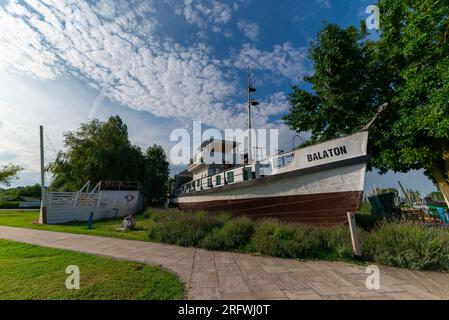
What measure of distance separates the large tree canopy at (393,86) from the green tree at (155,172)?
62.4 ft

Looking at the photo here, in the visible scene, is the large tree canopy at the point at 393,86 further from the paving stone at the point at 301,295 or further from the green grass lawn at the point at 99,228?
the green grass lawn at the point at 99,228

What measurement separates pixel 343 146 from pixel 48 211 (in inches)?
650

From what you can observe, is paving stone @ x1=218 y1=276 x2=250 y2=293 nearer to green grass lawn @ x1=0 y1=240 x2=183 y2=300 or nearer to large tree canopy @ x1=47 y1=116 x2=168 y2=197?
green grass lawn @ x1=0 y1=240 x2=183 y2=300

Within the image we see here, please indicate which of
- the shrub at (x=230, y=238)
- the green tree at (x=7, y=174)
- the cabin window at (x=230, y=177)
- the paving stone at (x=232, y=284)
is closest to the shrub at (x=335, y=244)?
the shrub at (x=230, y=238)

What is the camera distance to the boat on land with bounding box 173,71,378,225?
7257 millimetres

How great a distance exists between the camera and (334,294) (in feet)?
11.1

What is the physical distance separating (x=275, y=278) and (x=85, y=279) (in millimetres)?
3579

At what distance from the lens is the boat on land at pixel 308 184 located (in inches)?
286

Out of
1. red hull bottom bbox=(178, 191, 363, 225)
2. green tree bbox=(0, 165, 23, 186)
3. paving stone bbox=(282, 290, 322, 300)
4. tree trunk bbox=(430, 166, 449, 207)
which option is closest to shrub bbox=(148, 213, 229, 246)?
red hull bottom bbox=(178, 191, 363, 225)

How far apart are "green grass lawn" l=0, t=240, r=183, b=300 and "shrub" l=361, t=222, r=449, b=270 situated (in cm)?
488

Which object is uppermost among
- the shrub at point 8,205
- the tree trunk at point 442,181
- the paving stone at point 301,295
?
the tree trunk at point 442,181

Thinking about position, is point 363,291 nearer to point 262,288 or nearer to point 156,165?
point 262,288

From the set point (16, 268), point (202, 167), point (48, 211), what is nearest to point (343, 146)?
point (16, 268)

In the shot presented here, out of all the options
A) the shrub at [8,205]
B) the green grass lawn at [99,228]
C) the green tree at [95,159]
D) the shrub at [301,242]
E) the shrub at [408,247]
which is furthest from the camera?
the shrub at [8,205]
